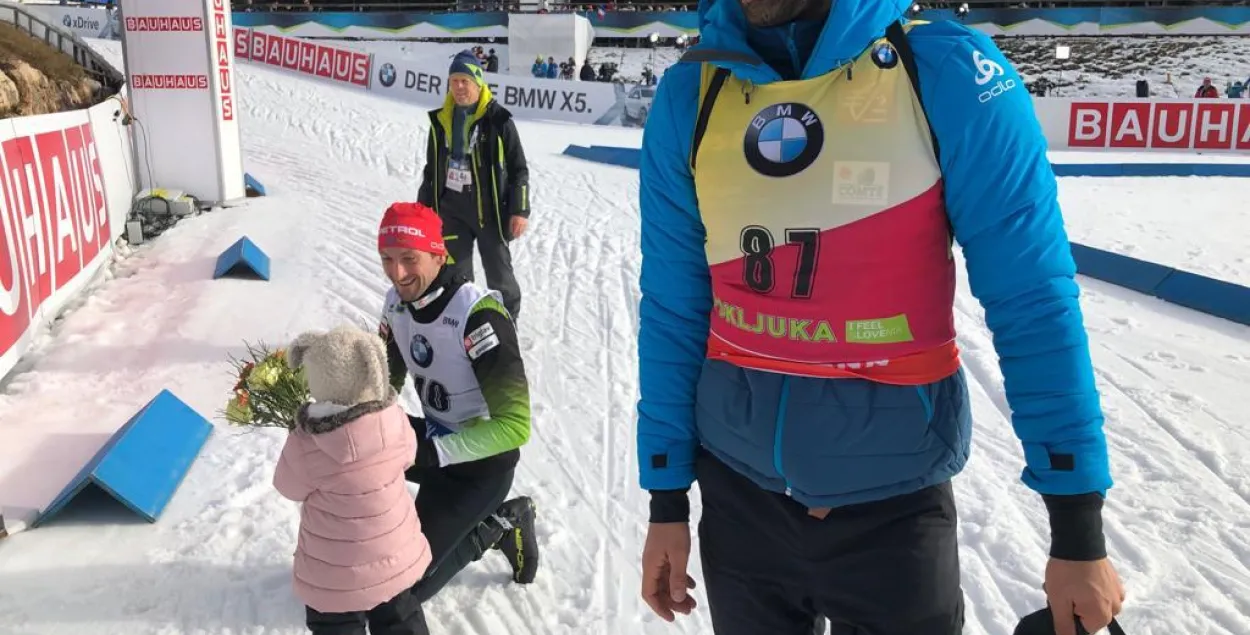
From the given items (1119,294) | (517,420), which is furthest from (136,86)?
(1119,294)

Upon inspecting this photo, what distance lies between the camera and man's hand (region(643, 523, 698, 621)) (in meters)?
1.88

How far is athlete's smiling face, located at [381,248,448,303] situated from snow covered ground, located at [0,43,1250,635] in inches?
47.2

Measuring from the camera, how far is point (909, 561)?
1636mm

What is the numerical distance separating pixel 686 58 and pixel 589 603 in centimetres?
233

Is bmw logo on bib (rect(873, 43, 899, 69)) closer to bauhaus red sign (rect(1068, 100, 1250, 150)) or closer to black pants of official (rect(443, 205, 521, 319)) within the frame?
black pants of official (rect(443, 205, 521, 319))

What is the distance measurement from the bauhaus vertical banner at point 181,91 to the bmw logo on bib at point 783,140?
33.7 feet

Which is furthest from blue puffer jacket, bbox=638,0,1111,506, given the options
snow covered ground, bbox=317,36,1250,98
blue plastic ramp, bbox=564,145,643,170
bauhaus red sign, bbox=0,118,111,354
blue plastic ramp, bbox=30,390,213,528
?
snow covered ground, bbox=317,36,1250,98

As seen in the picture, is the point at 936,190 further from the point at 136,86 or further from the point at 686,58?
the point at 136,86

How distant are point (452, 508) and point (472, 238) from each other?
308cm

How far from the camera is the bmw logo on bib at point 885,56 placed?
60.2 inches

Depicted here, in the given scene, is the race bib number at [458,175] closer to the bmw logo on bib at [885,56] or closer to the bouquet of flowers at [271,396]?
the bouquet of flowers at [271,396]

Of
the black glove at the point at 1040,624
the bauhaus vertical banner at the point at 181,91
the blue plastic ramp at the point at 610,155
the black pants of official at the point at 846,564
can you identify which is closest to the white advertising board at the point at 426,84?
the blue plastic ramp at the point at 610,155

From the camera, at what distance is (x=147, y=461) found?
13.5 feet

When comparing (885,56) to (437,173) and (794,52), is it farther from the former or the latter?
(437,173)
